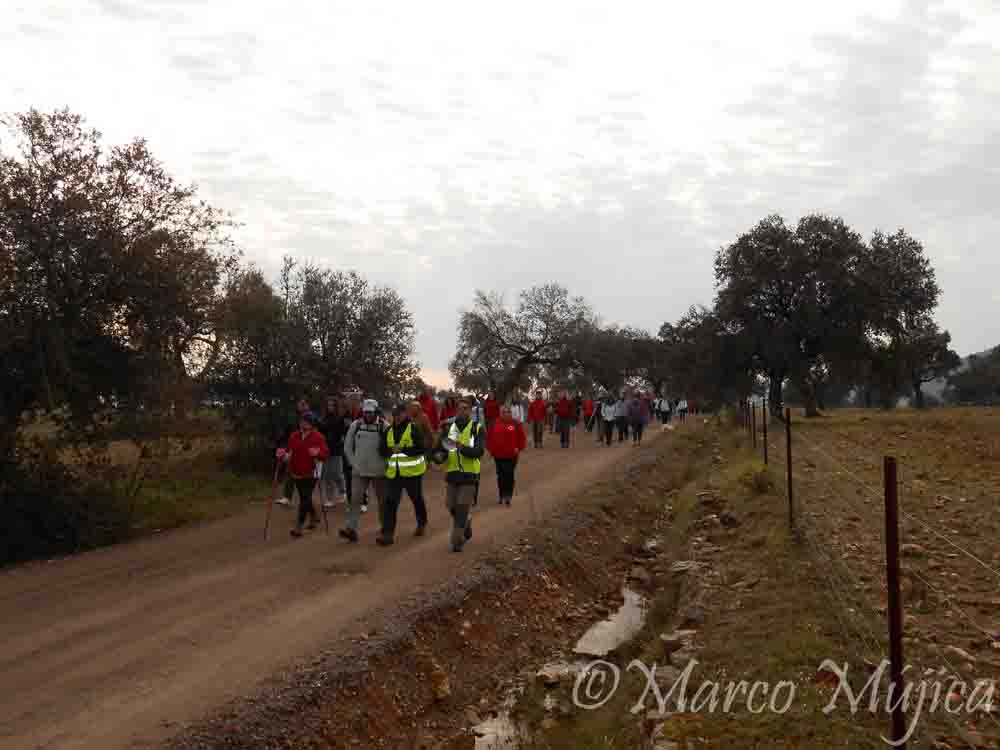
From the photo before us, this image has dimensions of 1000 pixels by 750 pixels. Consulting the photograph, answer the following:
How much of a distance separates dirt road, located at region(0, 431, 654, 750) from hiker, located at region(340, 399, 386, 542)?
0.79m

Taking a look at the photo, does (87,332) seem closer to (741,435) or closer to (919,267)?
(741,435)

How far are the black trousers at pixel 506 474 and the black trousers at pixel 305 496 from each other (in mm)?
3722

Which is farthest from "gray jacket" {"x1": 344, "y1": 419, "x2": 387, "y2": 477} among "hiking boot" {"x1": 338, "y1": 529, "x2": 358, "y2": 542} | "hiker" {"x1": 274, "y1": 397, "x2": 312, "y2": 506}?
"hiker" {"x1": 274, "y1": 397, "x2": 312, "y2": 506}

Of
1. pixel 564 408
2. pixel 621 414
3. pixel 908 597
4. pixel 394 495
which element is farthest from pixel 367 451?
pixel 621 414

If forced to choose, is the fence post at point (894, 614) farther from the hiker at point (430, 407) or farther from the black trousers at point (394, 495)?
the hiker at point (430, 407)

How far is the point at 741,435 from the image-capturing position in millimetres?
34125

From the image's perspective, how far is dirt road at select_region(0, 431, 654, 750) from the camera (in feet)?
22.7

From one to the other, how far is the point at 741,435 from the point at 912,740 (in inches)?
1148

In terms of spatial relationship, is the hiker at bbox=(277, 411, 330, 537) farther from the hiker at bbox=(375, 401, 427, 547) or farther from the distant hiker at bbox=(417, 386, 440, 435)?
the distant hiker at bbox=(417, 386, 440, 435)

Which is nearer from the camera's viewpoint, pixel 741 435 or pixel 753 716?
pixel 753 716

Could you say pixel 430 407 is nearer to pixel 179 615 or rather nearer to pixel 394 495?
pixel 394 495

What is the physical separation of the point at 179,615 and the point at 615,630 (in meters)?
5.06

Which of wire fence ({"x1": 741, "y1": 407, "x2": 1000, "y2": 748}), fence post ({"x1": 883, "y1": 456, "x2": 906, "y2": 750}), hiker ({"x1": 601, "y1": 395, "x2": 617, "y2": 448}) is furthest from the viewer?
hiker ({"x1": 601, "y1": 395, "x2": 617, "y2": 448})

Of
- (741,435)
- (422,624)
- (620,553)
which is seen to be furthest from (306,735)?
(741,435)
